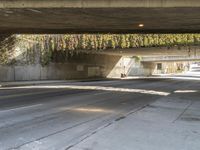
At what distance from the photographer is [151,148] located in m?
8.59

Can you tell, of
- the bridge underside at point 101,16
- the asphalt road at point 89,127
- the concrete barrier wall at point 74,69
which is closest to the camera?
the asphalt road at point 89,127

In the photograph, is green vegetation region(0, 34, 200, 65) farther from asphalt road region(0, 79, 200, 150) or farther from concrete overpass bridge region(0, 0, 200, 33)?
asphalt road region(0, 79, 200, 150)

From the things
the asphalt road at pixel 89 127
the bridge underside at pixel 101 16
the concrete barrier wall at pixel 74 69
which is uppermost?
the bridge underside at pixel 101 16

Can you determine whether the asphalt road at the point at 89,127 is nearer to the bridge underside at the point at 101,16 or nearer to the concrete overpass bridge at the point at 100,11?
the concrete overpass bridge at the point at 100,11

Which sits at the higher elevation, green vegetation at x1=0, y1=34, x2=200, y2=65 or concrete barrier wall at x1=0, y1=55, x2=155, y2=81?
green vegetation at x1=0, y1=34, x2=200, y2=65

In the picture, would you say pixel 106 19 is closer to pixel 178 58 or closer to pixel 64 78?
pixel 64 78

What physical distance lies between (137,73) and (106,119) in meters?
78.8

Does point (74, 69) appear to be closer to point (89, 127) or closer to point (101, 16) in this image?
point (101, 16)

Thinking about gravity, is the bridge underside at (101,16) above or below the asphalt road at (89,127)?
above

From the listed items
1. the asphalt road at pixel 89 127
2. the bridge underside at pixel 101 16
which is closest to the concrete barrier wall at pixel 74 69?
the bridge underside at pixel 101 16

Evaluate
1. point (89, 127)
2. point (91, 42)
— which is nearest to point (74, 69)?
point (91, 42)

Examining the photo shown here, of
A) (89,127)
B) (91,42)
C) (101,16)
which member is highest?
(91,42)

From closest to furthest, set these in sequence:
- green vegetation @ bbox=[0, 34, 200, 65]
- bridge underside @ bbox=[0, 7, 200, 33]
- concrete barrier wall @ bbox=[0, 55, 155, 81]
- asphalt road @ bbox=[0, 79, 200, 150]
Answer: asphalt road @ bbox=[0, 79, 200, 150]
bridge underside @ bbox=[0, 7, 200, 33]
concrete barrier wall @ bbox=[0, 55, 155, 81]
green vegetation @ bbox=[0, 34, 200, 65]

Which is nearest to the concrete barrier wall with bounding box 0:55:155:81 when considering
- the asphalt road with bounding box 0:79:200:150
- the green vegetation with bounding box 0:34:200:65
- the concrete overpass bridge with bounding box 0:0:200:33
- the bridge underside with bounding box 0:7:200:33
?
the green vegetation with bounding box 0:34:200:65
